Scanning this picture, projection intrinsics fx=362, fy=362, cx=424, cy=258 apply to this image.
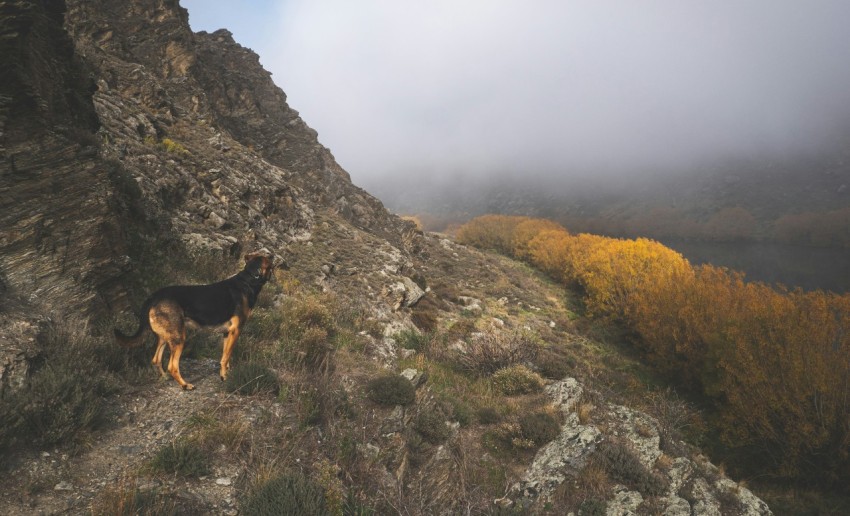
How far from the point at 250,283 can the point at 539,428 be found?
24.3 feet

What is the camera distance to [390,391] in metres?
7.85

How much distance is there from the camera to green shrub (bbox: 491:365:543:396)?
11.4m

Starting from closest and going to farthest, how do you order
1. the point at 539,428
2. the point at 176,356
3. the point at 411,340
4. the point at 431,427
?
1. the point at 176,356
2. the point at 431,427
3. the point at 539,428
4. the point at 411,340

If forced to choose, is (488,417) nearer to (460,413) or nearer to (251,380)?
(460,413)

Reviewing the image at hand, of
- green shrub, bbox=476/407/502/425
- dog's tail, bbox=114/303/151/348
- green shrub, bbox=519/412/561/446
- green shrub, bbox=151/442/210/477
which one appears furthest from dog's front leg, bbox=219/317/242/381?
green shrub, bbox=519/412/561/446

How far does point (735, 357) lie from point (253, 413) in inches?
1234

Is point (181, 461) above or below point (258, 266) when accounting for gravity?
below

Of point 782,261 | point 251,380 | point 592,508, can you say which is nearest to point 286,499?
point 251,380

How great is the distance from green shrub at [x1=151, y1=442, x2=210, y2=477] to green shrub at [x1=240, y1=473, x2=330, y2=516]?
2.32 feet

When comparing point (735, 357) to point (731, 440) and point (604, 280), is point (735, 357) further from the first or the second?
point (604, 280)

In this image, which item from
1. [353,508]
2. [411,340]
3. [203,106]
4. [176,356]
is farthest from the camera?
[203,106]

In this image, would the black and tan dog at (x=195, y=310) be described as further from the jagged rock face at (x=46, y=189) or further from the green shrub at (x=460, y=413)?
the green shrub at (x=460, y=413)

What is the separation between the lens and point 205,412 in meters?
5.24

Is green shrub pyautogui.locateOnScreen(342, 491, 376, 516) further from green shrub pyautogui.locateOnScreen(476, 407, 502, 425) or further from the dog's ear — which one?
the dog's ear
